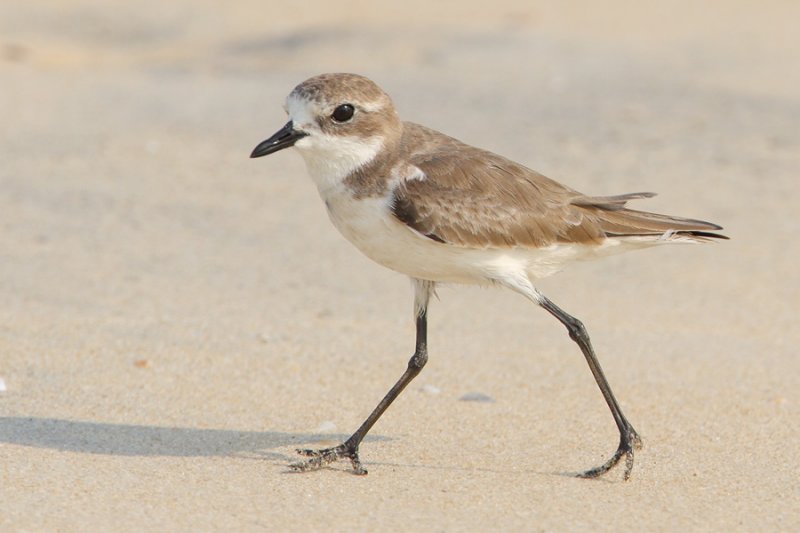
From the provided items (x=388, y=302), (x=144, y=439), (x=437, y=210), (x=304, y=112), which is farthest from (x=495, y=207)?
(x=388, y=302)

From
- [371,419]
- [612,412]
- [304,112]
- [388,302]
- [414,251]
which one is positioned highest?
[304,112]

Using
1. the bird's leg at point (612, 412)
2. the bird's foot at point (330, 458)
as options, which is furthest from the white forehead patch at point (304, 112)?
the bird's foot at point (330, 458)

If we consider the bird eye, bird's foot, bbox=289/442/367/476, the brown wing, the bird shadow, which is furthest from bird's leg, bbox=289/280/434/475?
the bird eye

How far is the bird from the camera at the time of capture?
17.9 feet

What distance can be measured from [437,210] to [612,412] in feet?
4.07

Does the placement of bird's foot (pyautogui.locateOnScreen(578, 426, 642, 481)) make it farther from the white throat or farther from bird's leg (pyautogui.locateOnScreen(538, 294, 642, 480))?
the white throat

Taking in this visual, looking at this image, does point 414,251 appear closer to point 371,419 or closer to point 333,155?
point 333,155

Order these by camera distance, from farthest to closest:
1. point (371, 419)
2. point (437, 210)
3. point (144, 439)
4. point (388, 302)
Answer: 1. point (388, 302)
2. point (144, 439)
3. point (371, 419)
4. point (437, 210)

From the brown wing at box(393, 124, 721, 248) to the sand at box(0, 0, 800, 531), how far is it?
1.04 m

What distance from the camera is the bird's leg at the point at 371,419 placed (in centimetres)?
566

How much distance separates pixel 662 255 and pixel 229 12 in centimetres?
980

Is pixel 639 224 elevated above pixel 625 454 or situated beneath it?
elevated above

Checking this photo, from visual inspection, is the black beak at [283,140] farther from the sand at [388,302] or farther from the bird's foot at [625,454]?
the bird's foot at [625,454]

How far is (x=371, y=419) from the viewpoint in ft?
19.1
